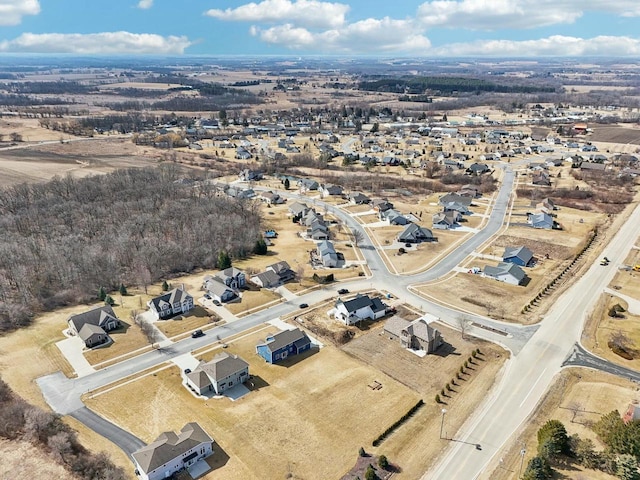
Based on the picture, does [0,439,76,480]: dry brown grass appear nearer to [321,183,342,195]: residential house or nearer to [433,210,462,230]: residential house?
[433,210,462,230]: residential house

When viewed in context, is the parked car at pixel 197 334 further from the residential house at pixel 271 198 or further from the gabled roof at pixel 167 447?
the residential house at pixel 271 198

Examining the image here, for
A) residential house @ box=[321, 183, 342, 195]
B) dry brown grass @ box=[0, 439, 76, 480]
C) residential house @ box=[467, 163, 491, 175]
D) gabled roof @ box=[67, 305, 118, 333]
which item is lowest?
dry brown grass @ box=[0, 439, 76, 480]

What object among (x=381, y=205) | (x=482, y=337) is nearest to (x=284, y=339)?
(x=482, y=337)

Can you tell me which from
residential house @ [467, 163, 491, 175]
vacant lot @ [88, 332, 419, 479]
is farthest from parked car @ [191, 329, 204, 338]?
residential house @ [467, 163, 491, 175]

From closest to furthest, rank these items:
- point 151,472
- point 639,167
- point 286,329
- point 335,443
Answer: point 151,472 < point 335,443 < point 286,329 < point 639,167

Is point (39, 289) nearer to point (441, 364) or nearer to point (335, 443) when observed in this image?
point (335, 443)

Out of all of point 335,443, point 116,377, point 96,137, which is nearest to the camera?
point 335,443

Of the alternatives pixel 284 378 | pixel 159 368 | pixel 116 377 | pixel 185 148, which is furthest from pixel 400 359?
pixel 185 148
